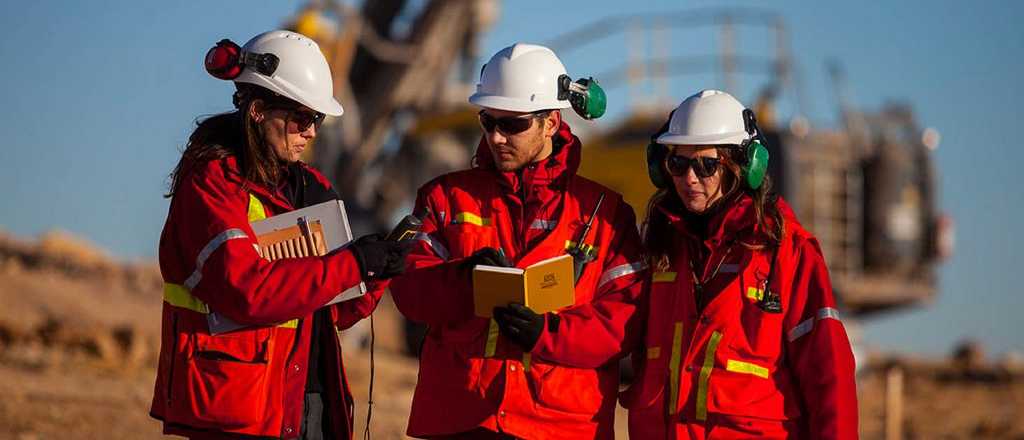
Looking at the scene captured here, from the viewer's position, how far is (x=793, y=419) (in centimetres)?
480

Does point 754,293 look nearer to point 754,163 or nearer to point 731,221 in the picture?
point 731,221

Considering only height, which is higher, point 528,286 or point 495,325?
point 528,286

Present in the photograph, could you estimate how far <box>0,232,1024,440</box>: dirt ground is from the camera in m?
11.5

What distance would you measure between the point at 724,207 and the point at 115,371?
11496mm

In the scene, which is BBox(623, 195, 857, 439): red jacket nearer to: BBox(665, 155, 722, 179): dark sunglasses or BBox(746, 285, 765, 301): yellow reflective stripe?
BBox(746, 285, 765, 301): yellow reflective stripe

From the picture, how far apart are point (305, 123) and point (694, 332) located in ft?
4.64

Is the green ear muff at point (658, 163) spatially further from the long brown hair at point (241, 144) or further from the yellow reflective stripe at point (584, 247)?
the long brown hair at point (241, 144)

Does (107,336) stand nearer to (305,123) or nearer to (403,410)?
(403,410)

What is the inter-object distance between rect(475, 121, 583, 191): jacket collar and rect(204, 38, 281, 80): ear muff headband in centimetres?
87

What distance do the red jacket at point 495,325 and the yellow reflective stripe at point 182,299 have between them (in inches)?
29.5

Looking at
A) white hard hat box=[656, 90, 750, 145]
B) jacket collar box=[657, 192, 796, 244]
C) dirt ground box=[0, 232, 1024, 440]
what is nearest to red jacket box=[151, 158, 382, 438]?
jacket collar box=[657, 192, 796, 244]

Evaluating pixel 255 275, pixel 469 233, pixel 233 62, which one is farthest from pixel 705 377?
pixel 233 62

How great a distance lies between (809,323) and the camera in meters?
4.81

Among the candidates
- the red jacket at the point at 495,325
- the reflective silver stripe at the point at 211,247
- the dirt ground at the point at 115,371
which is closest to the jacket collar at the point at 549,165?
the red jacket at the point at 495,325
